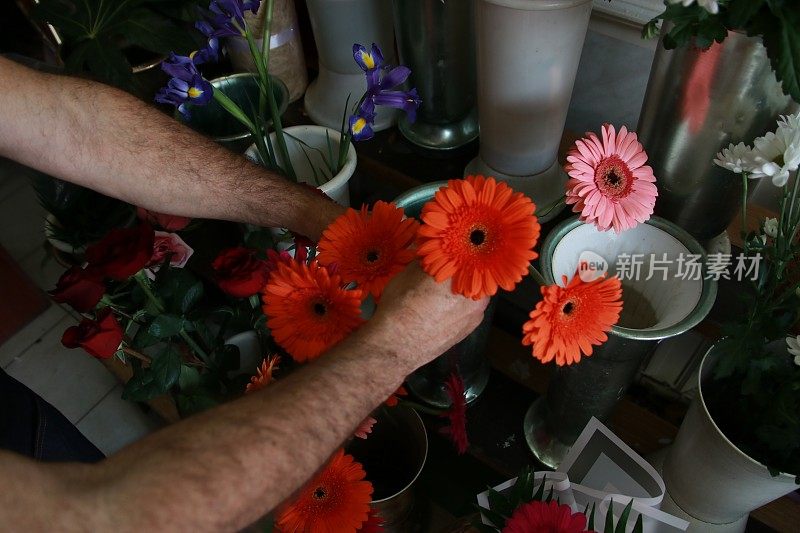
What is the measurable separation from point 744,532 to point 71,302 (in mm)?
946

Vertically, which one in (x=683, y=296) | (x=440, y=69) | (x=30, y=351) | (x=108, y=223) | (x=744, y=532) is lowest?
(x=30, y=351)

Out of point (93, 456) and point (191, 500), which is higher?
point (191, 500)

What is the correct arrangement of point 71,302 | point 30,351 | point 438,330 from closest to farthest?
point 438,330 → point 71,302 → point 30,351

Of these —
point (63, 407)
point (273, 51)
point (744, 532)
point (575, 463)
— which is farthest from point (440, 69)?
point (63, 407)

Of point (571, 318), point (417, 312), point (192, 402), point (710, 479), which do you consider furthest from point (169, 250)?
point (710, 479)

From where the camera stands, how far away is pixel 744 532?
848 millimetres

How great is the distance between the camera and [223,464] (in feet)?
1.35

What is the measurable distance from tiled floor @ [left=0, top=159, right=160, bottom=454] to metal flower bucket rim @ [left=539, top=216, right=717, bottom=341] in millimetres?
1050

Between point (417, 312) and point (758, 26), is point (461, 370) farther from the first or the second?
point (758, 26)

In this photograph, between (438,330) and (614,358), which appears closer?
(438,330)

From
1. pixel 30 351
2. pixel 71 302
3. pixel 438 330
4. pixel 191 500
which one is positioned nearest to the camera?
pixel 191 500

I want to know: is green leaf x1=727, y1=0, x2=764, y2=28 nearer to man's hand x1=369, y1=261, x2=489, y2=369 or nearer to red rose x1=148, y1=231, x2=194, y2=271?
man's hand x1=369, y1=261, x2=489, y2=369

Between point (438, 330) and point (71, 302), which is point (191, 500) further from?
point (71, 302)

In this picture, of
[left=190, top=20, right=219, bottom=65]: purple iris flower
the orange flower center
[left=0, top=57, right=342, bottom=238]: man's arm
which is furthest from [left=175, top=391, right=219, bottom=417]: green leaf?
the orange flower center
